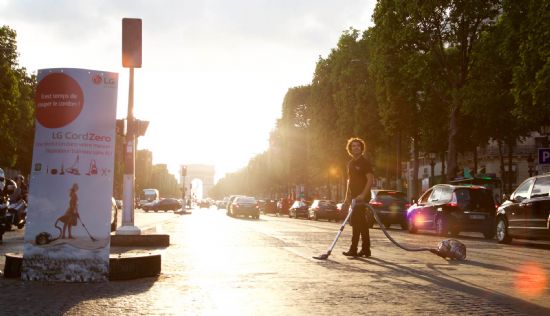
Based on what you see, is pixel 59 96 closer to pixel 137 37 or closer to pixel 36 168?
pixel 36 168

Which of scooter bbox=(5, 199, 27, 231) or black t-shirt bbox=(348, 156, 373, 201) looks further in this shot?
scooter bbox=(5, 199, 27, 231)

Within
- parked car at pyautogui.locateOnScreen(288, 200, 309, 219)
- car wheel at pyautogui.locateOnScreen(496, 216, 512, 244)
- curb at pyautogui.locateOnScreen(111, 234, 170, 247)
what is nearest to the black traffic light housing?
curb at pyautogui.locateOnScreen(111, 234, 170, 247)

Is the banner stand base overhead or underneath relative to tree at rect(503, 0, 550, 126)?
underneath

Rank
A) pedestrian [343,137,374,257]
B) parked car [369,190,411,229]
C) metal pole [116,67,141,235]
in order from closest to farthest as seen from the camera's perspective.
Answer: pedestrian [343,137,374,257] → metal pole [116,67,141,235] → parked car [369,190,411,229]

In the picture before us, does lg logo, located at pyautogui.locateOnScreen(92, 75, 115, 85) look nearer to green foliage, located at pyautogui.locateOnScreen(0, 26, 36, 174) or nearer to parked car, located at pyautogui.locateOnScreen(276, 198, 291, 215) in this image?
green foliage, located at pyautogui.locateOnScreen(0, 26, 36, 174)

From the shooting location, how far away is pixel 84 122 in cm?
782

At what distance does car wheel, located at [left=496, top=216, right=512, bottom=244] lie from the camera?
19.4 meters

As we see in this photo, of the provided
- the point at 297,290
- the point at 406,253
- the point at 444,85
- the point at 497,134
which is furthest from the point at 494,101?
the point at 297,290

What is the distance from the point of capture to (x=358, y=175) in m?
11.9

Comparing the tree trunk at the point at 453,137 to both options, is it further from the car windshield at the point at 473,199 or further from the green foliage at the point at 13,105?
the green foliage at the point at 13,105

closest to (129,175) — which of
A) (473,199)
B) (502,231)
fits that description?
(502,231)

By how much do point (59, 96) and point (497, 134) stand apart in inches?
1381

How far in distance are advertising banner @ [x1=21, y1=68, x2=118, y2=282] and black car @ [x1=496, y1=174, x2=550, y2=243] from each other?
13051 mm

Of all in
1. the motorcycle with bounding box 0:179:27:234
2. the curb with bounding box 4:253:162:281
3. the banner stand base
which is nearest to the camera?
the curb with bounding box 4:253:162:281
